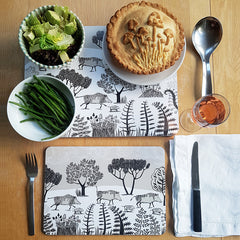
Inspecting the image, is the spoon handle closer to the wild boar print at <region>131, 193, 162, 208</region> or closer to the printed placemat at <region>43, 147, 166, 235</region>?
the printed placemat at <region>43, 147, 166, 235</region>

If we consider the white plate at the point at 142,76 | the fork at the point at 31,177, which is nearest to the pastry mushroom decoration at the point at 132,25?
the white plate at the point at 142,76

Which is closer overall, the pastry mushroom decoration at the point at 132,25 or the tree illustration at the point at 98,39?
the pastry mushroom decoration at the point at 132,25

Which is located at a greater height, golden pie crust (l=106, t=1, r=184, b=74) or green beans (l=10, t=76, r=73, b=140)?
golden pie crust (l=106, t=1, r=184, b=74)

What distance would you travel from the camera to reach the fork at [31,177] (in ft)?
2.61

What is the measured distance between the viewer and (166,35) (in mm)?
759

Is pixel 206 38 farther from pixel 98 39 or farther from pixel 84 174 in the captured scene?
pixel 84 174

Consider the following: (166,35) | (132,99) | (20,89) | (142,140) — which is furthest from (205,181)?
(20,89)

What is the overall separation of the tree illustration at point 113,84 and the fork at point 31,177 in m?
0.31

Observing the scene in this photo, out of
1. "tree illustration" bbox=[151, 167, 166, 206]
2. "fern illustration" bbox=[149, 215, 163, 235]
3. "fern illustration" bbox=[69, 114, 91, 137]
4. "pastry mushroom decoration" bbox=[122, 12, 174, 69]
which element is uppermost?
"pastry mushroom decoration" bbox=[122, 12, 174, 69]

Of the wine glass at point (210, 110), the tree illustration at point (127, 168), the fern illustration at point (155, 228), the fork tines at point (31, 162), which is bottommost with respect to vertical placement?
the fern illustration at point (155, 228)

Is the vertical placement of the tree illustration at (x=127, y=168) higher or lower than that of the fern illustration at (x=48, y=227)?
higher

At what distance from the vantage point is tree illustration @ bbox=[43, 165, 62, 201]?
816mm

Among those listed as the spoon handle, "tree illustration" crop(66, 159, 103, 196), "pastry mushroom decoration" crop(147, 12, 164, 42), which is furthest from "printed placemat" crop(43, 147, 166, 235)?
"pastry mushroom decoration" crop(147, 12, 164, 42)

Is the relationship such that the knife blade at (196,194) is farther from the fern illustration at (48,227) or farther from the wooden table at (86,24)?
the fern illustration at (48,227)
